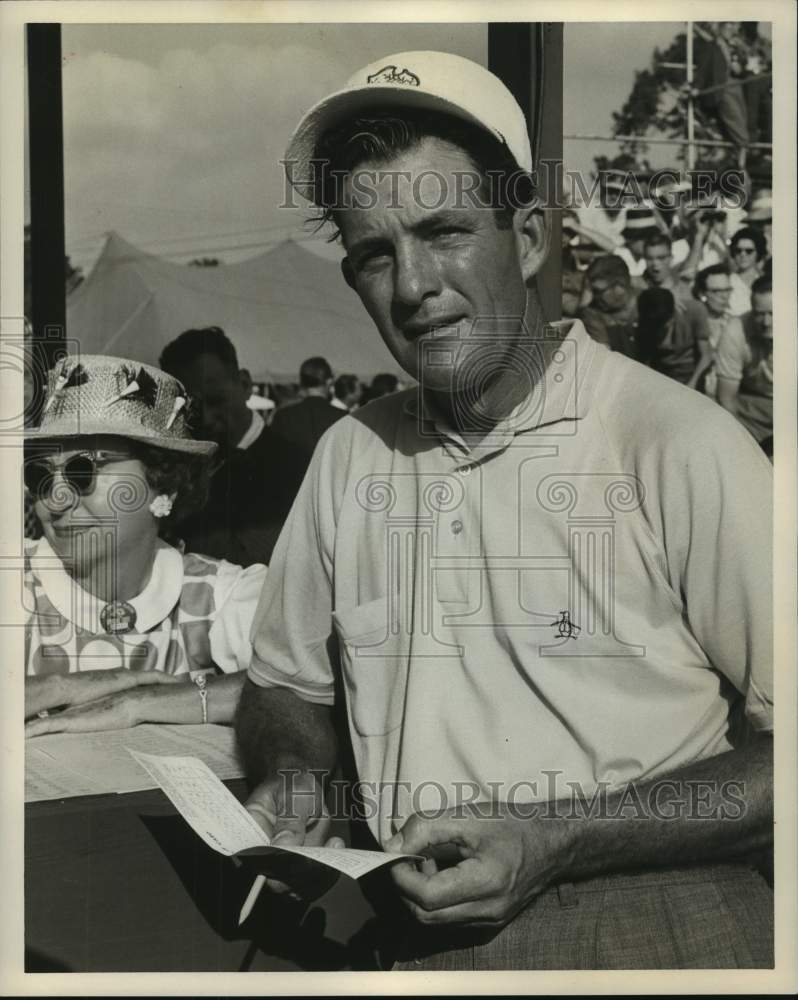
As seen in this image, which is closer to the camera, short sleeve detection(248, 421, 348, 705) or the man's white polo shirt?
the man's white polo shirt

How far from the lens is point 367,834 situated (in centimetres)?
292

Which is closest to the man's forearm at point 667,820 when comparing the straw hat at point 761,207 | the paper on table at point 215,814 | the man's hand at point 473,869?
the man's hand at point 473,869

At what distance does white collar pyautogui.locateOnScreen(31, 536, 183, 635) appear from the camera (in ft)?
9.92

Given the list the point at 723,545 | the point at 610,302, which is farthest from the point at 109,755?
the point at 610,302

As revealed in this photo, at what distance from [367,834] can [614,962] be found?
27.0 inches

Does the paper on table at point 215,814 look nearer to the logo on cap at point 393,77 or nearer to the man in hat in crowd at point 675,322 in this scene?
the man in hat in crowd at point 675,322

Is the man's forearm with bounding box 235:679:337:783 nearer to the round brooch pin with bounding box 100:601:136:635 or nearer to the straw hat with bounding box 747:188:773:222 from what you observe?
the round brooch pin with bounding box 100:601:136:635

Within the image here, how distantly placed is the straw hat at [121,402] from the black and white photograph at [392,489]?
0.01 meters

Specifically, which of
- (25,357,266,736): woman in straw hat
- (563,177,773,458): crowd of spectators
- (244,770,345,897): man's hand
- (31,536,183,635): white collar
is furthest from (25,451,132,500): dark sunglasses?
(563,177,773,458): crowd of spectators

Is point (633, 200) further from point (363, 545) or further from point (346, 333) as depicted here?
point (363, 545)

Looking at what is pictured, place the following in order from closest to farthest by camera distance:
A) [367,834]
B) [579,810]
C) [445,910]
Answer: [445,910] → [579,810] → [367,834]

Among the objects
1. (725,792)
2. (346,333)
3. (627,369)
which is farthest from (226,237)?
(725,792)

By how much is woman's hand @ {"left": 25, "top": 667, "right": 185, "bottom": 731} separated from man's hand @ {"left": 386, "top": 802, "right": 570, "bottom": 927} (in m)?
0.84

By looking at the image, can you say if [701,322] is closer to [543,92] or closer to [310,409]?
[543,92]
